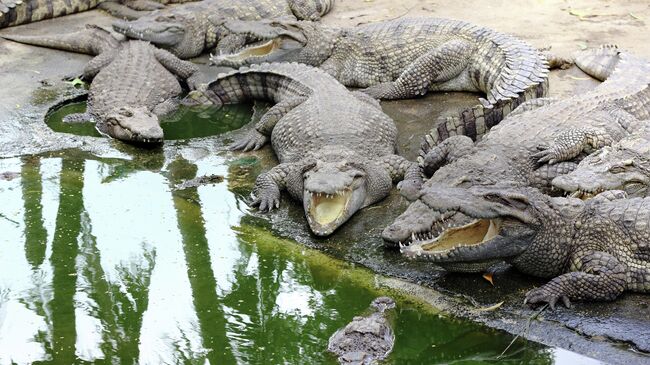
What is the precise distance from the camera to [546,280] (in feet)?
18.2

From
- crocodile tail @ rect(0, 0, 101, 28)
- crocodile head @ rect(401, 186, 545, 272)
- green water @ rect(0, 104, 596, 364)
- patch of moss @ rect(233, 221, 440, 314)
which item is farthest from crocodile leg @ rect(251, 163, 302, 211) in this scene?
crocodile tail @ rect(0, 0, 101, 28)

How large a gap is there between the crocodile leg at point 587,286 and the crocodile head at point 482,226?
0.27 meters

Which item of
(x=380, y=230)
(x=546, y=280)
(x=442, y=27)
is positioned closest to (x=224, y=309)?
(x=380, y=230)

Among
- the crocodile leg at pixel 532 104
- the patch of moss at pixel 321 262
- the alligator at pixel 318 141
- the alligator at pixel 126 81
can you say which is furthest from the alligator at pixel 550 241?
the alligator at pixel 126 81

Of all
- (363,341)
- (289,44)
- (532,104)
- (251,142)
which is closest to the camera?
(363,341)

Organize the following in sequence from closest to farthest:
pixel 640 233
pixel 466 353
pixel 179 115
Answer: pixel 466 353, pixel 640 233, pixel 179 115

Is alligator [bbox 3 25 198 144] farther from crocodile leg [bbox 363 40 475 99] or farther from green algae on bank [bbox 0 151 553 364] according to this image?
crocodile leg [bbox 363 40 475 99]

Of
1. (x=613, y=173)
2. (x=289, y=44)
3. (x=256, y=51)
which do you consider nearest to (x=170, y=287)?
(x=613, y=173)

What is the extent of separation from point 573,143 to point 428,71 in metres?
2.17

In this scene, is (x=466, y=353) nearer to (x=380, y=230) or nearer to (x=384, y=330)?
(x=384, y=330)

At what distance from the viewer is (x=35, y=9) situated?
1096 cm

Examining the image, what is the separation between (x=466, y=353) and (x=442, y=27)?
15.4 ft

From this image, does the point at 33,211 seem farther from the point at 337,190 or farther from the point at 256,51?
the point at 256,51

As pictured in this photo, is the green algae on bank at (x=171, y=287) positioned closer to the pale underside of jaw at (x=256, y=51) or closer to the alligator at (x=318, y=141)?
the alligator at (x=318, y=141)
